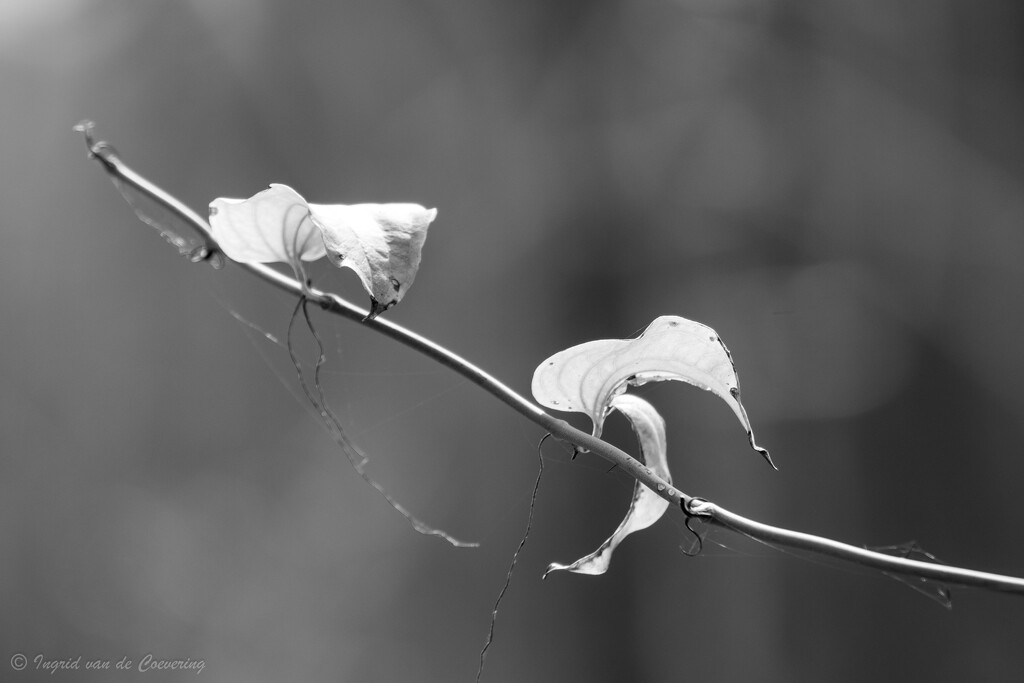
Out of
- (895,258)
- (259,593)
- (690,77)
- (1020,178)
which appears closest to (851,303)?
(895,258)

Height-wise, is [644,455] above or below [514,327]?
above

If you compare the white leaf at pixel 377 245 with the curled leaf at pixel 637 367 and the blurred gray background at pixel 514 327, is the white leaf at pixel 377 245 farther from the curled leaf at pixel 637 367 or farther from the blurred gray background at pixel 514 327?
the blurred gray background at pixel 514 327

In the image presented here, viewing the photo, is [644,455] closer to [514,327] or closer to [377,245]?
[377,245]

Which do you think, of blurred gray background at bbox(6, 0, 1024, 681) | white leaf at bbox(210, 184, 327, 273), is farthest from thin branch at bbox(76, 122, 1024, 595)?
blurred gray background at bbox(6, 0, 1024, 681)

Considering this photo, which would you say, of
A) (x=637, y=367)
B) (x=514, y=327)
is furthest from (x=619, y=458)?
(x=514, y=327)

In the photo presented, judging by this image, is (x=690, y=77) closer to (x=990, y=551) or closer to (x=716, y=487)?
(x=716, y=487)

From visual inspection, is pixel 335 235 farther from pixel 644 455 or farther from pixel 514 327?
pixel 514 327

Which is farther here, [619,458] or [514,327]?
[514,327]

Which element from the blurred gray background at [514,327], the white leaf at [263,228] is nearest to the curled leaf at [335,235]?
the white leaf at [263,228]
